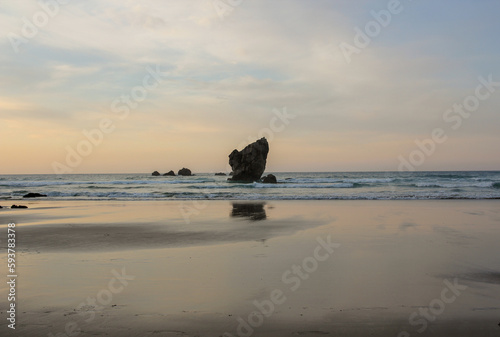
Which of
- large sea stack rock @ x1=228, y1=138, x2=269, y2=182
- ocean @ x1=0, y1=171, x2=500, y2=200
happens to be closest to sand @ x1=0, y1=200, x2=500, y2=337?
ocean @ x1=0, y1=171, x2=500, y2=200

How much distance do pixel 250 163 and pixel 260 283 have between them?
49.3m

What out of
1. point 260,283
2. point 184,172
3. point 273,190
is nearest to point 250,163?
point 273,190

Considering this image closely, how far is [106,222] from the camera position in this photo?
13.8 m

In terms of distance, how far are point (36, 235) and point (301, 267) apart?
27.2ft

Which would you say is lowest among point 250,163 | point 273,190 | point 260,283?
point 260,283

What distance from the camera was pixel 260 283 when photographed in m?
5.76

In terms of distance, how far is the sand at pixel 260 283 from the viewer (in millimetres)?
4227

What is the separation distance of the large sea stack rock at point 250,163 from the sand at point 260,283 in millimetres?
43946

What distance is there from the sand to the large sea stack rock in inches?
1730

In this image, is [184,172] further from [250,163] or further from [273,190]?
[273,190]

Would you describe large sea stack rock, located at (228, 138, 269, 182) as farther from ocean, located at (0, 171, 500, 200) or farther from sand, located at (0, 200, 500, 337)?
sand, located at (0, 200, 500, 337)

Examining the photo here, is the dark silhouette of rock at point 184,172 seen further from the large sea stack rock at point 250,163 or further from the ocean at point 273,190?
the ocean at point 273,190

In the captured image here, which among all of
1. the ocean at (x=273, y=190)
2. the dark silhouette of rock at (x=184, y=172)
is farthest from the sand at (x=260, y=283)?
the dark silhouette of rock at (x=184, y=172)

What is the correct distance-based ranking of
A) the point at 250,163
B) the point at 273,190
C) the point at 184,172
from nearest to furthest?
the point at 273,190
the point at 250,163
the point at 184,172
